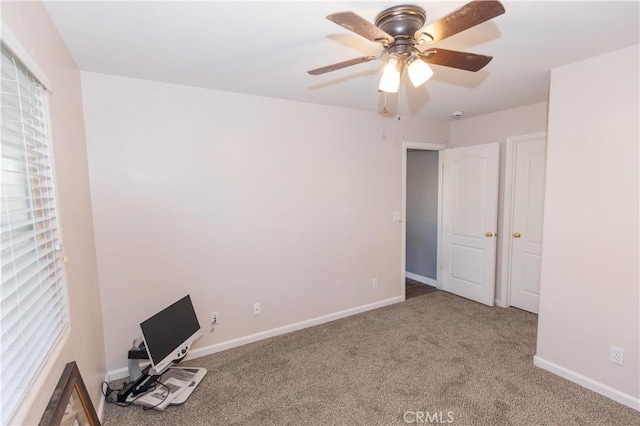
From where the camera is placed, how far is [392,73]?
5.16 feet

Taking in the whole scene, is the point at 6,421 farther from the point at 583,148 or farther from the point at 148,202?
the point at 583,148

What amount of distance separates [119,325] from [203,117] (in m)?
1.83

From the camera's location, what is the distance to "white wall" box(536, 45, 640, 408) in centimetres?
205

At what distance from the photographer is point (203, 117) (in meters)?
2.71

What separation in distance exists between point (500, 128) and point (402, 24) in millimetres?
2924

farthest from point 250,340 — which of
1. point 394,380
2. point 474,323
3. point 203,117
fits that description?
point 474,323

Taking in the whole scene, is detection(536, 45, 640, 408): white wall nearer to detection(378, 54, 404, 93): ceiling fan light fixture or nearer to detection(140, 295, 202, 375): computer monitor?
detection(378, 54, 404, 93): ceiling fan light fixture

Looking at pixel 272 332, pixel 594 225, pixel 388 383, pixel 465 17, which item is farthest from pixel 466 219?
Answer: pixel 465 17

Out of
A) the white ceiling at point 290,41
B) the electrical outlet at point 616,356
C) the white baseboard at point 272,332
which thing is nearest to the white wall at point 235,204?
the white baseboard at point 272,332

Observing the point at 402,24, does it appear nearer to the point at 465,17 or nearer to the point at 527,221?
the point at 465,17

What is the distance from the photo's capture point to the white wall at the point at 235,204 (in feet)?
8.02

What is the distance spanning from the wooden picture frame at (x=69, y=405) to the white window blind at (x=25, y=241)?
6.9 inches

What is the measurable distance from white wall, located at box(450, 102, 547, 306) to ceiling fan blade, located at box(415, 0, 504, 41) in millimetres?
2744

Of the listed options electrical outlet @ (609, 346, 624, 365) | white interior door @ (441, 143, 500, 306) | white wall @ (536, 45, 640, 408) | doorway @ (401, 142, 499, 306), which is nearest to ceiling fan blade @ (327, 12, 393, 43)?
white wall @ (536, 45, 640, 408)
